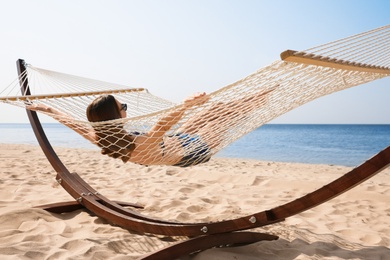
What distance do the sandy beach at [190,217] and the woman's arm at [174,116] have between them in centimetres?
53

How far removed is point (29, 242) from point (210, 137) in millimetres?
1019

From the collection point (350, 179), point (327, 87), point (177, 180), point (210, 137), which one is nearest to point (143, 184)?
point (177, 180)

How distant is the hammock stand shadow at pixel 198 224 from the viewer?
1131 mm

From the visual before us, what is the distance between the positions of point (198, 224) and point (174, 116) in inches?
20.6

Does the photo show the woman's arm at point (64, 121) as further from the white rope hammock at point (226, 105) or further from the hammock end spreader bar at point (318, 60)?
the hammock end spreader bar at point (318, 60)

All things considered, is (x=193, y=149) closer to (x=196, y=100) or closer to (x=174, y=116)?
(x=174, y=116)

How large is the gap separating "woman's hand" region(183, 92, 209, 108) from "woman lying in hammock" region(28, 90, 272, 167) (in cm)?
1

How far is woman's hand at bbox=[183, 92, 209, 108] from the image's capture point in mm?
1557

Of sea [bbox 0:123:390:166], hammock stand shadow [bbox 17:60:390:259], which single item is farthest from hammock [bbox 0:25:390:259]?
sea [bbox 0:123:390:166]

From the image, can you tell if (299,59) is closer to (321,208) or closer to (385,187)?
(321,208)

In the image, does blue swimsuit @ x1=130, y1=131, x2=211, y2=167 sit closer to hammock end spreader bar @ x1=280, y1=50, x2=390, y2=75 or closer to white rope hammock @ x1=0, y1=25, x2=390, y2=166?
white rope hammock @ x1=0, y1=25, x2=390, y2=166

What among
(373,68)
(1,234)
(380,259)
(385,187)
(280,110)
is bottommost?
(385,187)

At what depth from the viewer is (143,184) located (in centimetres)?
326

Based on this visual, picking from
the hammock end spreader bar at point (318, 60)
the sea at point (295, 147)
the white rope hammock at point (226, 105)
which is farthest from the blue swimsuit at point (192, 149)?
the sea at point (295, 147)
